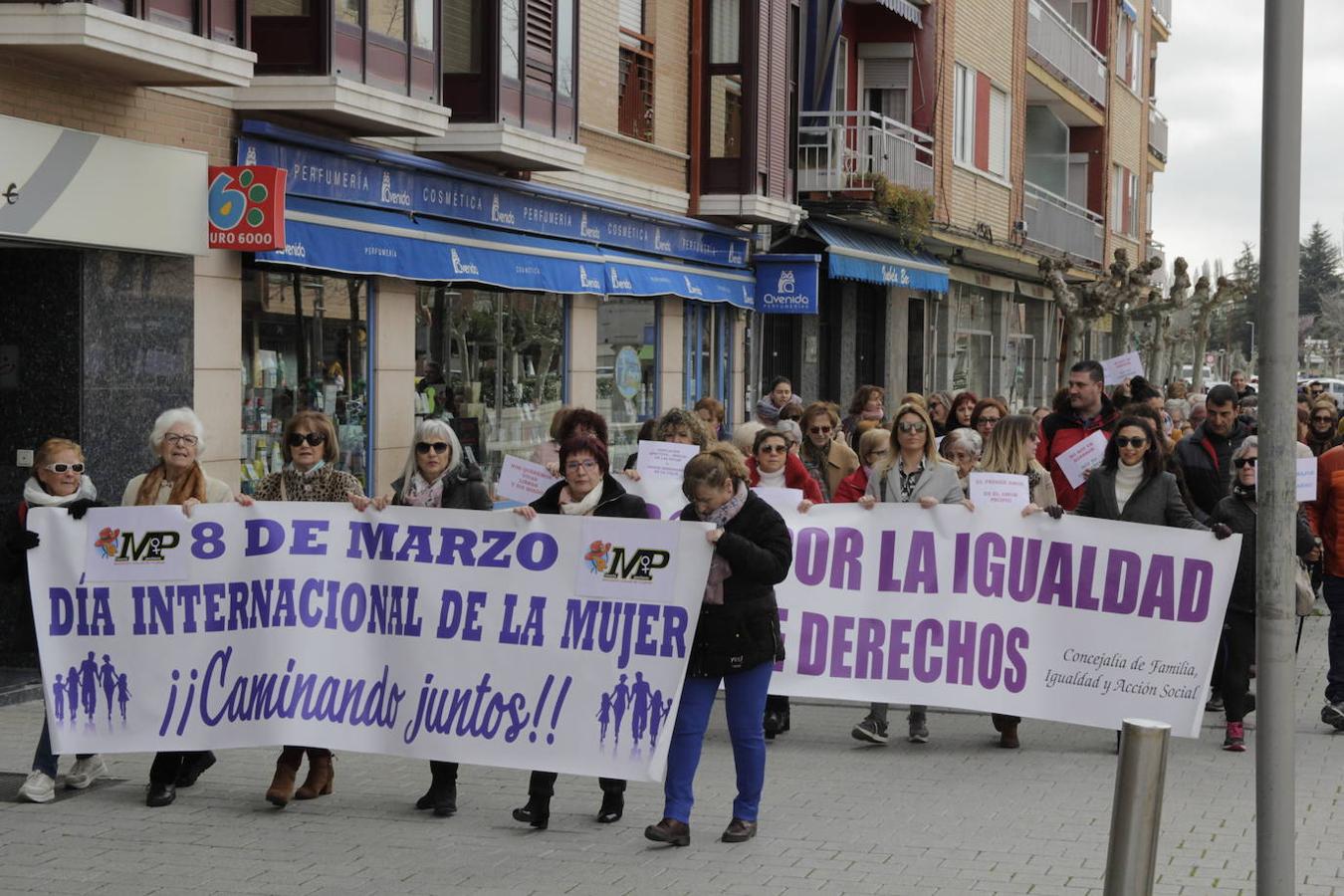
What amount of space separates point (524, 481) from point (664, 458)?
136 cm

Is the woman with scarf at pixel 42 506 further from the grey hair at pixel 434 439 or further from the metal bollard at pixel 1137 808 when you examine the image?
the metal bollard at pixel 1137 808

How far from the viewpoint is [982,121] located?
34.8m

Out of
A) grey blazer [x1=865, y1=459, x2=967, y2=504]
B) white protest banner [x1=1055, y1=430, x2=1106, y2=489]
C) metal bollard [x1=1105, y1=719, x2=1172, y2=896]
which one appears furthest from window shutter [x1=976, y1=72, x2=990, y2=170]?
metal bollard [x1=1105, y1=719, x2=1172, y2=896]

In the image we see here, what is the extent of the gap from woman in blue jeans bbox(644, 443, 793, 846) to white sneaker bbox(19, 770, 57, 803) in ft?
9.19

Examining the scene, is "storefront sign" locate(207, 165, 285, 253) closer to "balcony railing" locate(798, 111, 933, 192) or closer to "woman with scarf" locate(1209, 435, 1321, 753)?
"woman with scarf" locate(1209, 435, 1321, 753)

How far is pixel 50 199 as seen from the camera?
11.5 metres

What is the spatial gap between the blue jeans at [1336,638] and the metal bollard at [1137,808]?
618 cm

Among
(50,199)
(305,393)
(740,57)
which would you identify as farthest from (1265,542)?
(740,57)

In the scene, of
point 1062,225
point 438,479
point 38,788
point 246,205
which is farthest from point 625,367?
point 1062,225

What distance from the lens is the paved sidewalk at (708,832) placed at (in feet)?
23.3

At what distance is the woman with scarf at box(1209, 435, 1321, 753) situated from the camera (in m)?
10.1

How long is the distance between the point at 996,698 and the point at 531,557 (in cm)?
285

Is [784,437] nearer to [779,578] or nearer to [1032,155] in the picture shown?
[779,578]

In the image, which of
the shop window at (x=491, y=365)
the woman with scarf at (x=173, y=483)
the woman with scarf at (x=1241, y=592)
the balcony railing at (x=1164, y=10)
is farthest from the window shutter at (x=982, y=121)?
the woman with scarf at (x=173, y=483)
